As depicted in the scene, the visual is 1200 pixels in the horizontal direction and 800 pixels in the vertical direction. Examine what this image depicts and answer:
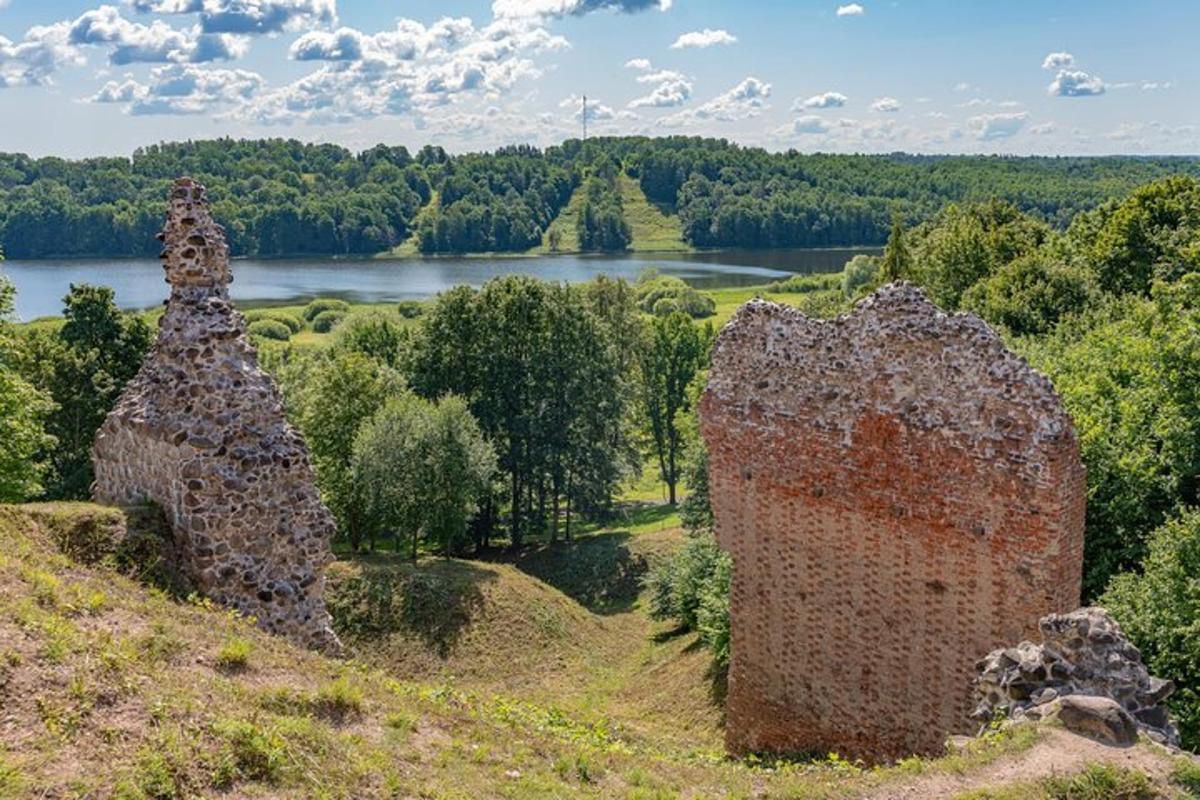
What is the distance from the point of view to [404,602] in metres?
26.7

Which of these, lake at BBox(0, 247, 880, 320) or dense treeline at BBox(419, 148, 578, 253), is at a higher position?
dense treeline at BBox(419, 148, 578, 253)

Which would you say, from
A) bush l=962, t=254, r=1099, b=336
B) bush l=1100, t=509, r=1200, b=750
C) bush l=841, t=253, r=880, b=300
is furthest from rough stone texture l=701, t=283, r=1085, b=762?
bush l=841, t=253, r=880, b=300

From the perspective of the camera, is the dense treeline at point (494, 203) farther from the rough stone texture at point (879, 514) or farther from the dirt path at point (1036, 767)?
the dirt path at point (1036, 767)

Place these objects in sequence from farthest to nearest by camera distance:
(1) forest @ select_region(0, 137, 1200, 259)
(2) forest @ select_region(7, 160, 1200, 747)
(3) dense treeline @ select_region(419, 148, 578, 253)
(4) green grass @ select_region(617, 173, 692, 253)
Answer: (4) green grass @ select_region(617, 173, 692, 253)
(3) dense treeline @ select_region(419, 148, 578, 253)
(1) forest @ select_region(0, 137, 1200, 259)
(2) forest @ select_region(7, 160, 1200, 747)

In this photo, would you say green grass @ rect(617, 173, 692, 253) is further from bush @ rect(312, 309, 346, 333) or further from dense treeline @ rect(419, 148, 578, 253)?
bush @ rect(312, 309, 346, 333)

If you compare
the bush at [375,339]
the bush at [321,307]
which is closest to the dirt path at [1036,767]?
the bush at [375,339]

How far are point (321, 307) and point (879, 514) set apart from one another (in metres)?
70.8

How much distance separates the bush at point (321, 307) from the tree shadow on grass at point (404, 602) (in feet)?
167

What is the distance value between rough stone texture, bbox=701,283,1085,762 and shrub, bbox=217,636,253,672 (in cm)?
811

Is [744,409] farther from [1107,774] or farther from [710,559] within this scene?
[710,559]

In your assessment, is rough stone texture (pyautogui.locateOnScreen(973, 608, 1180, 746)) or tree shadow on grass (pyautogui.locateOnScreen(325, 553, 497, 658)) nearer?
rough stone texture (pyautogui.locateOnScreen(973, 608, 1180, 746))

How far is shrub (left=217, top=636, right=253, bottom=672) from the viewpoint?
27.2 feet

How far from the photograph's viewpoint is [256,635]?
9.48 metres

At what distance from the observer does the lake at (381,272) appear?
293 feet
